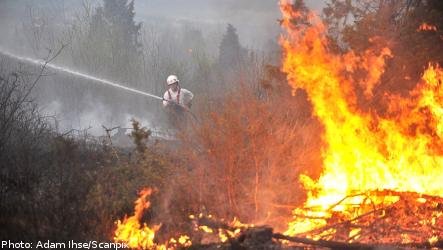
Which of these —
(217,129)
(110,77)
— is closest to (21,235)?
(217,129)

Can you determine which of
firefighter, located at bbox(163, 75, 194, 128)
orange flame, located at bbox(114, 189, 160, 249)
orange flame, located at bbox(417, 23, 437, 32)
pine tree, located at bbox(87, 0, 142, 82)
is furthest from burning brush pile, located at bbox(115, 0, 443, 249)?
pine tree, located at bbox(87, 0, 142, 82)

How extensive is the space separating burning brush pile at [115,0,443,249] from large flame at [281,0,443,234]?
0.06ft

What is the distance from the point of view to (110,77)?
2300cm

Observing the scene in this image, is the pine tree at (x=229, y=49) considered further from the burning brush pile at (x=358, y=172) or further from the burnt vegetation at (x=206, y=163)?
the burning brush pile at (x=358, y=172)

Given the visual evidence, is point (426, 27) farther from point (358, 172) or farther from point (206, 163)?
point (206, 163)

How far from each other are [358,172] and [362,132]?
935mm

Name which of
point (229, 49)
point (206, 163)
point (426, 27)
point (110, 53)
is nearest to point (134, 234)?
point (206, 163)

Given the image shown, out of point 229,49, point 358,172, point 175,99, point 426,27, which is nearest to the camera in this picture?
point 358,172

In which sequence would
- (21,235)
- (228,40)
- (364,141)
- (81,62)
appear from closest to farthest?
(21,235), (364,141), (81,62), (228,40)

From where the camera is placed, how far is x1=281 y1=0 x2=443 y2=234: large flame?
726 cm

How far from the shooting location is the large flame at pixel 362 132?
7258 mm

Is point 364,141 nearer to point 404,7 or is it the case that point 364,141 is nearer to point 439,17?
point 439,17

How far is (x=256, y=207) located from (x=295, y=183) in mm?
1297

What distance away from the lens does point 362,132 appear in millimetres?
7934
